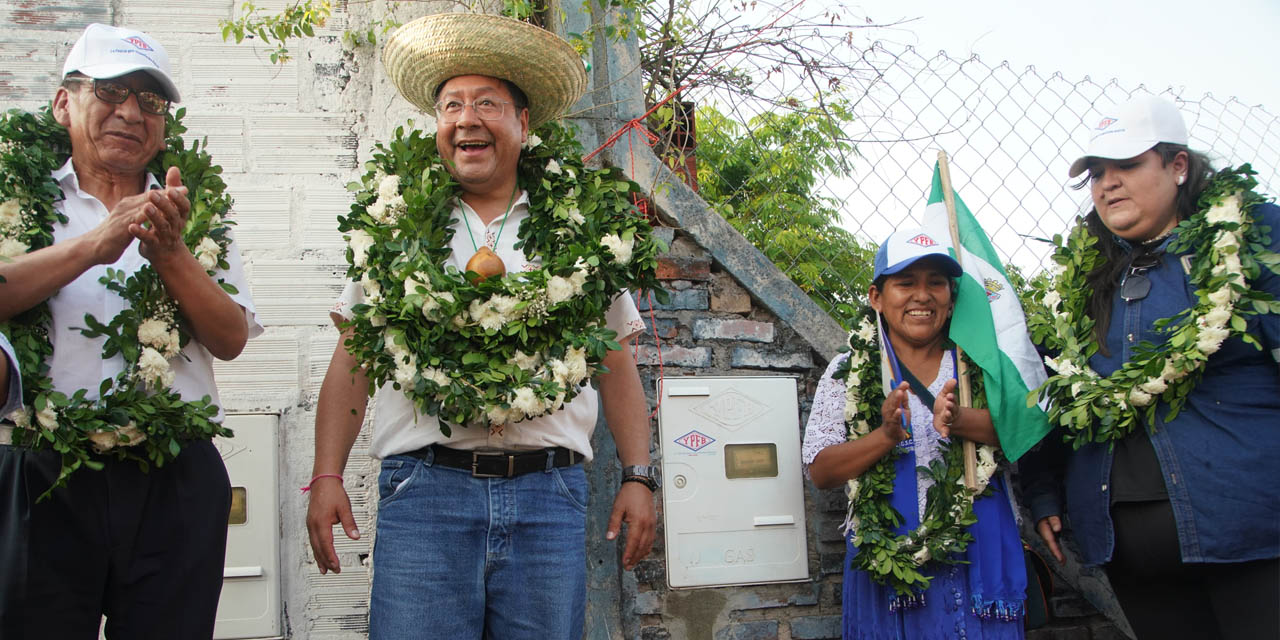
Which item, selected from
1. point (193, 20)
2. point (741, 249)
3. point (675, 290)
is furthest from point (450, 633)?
point (193, 20)

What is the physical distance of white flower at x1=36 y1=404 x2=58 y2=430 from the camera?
241 centimetres

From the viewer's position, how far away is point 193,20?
3.97m

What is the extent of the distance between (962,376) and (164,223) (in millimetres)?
2618

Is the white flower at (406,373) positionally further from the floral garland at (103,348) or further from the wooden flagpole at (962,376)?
the wooden flagpole at (962,376)

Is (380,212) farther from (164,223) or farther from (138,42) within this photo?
(138,42)

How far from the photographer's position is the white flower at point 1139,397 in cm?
300

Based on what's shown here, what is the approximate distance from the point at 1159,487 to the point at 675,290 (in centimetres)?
192

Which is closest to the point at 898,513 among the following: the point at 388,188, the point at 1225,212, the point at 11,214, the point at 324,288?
the point at 1225,212

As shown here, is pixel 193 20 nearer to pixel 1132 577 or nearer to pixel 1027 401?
pixel 1027 401

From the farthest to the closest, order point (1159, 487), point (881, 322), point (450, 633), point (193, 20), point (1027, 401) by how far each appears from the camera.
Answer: point (193, 20), point (881, 322), point (1027, 401), point (1159, 487), point (450, 633)

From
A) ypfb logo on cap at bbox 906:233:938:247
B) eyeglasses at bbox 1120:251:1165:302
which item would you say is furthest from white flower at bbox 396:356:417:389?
eyeglasses at bbox 1120:251:1165:302

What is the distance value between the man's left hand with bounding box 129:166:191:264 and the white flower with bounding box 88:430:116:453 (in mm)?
458

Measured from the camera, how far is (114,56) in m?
2.70

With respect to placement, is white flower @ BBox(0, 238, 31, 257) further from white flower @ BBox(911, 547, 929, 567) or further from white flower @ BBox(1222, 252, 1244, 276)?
white flower @ BBox(1222, 252, 1244, 276)
